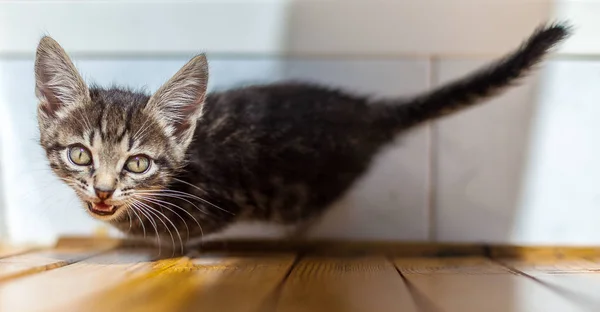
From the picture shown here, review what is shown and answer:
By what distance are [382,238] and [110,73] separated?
625mm

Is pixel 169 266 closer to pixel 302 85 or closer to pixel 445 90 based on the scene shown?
pixel 302 85

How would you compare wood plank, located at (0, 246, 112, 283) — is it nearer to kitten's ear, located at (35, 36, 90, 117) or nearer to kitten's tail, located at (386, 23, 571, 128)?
kitten's ear, located at (35, 36, 90, 117)

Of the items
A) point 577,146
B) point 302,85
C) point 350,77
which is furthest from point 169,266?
point 577,146

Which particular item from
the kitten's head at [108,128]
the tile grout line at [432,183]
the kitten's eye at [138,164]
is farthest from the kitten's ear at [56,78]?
the tile grout line at [432,183]

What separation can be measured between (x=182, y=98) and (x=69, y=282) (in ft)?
0.98

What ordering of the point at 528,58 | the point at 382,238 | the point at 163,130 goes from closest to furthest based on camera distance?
the point at 163,130, the point at 528,58, the point at 382,238

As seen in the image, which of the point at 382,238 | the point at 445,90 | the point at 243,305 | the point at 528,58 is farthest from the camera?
the point at 382,238

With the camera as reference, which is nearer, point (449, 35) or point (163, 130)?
point (163, 130)

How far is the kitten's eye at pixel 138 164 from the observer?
28.1 inches

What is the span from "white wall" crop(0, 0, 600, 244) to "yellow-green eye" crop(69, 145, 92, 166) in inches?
11.2

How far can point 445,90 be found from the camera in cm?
98

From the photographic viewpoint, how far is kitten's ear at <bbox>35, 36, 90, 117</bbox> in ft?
2.31

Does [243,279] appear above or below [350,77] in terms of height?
below

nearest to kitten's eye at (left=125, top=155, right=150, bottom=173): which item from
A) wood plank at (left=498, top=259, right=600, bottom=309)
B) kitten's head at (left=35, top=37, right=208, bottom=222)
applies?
kitten's head at (left=35, top=37, right=208, bottom=222)
